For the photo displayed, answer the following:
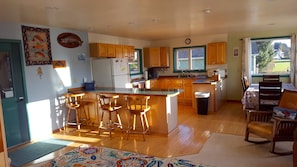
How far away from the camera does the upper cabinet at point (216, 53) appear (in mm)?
6844

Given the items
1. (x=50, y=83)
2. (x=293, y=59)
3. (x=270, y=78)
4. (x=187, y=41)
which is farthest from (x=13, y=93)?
(x=293, y=59)

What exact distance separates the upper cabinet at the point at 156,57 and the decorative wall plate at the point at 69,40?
297 cm

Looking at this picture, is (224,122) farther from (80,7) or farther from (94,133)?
(80,7)

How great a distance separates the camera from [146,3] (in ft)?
10.0

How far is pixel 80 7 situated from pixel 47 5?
46 cm

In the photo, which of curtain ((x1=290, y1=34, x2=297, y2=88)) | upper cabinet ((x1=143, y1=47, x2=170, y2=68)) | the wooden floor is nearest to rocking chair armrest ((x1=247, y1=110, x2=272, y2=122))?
the wooden floor

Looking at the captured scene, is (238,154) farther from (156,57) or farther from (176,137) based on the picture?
(156,57)

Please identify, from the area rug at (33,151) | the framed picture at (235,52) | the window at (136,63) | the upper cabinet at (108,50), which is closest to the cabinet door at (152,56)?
the window at (136,63)

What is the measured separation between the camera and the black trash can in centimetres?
565

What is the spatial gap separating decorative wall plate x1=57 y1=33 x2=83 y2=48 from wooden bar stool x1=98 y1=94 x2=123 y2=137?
5.36ft

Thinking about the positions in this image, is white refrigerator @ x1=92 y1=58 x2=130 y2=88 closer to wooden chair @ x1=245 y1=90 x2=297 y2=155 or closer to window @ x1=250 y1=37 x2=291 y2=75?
wooden chair @ x1=245 y1=90 x2=297 y2=155

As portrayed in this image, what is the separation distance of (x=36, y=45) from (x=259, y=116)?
184 inches

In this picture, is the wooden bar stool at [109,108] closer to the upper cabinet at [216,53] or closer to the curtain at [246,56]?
the upper cabinet at [216,53]

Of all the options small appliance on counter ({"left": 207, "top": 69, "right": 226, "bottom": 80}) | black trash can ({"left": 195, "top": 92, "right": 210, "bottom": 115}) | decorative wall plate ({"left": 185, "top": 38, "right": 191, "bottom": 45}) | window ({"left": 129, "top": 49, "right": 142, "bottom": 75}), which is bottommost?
black trash can ({"left": 195, "top": 92, "right": 210, "bottom": 115})
